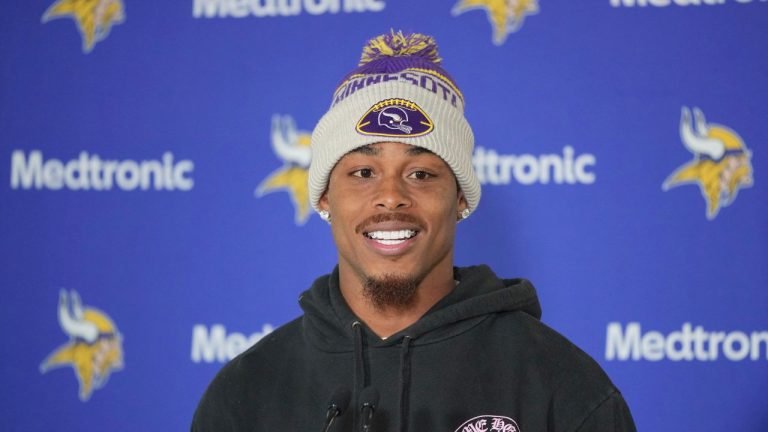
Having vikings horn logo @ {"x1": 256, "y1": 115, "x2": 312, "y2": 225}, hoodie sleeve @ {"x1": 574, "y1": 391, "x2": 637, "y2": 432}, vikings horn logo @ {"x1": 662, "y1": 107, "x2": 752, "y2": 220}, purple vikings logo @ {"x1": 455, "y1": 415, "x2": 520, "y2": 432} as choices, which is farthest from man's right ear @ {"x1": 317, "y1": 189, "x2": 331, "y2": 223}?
vikings horn logo @ {"x1": 662, "y1": 107, "x2": 752, "y2": 220}

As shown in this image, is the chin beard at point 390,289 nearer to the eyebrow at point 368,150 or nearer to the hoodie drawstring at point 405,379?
the hoodie drawstring at point 405,379

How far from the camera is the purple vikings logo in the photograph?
138 centimetres

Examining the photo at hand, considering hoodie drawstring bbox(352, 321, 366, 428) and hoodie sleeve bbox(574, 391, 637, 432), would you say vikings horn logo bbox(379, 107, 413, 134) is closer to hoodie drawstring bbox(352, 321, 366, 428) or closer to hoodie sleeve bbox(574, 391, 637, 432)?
hoodie drawstring bbox(352, 321, 366, 428)

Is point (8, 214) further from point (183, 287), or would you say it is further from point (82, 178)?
point (183, 287)

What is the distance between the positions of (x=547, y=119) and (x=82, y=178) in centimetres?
124

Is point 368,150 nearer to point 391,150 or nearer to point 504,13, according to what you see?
point 391,150

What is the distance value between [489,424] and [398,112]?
1.67 feet

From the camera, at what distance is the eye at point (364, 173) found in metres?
1.51

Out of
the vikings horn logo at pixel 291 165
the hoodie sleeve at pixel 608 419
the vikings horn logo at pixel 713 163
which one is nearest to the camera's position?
the hoodie sleeve at pixel 608 419

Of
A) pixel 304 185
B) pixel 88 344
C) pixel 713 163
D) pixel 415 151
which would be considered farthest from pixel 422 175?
pixel 88 344

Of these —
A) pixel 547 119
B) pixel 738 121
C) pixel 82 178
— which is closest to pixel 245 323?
pixel 82 178

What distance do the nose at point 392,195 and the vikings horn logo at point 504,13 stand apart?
1.00m

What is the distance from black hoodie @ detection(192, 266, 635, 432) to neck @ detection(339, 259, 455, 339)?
22mm

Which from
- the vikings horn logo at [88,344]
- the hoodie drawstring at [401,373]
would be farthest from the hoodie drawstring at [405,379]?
the vikings horn logo at [88,344]
